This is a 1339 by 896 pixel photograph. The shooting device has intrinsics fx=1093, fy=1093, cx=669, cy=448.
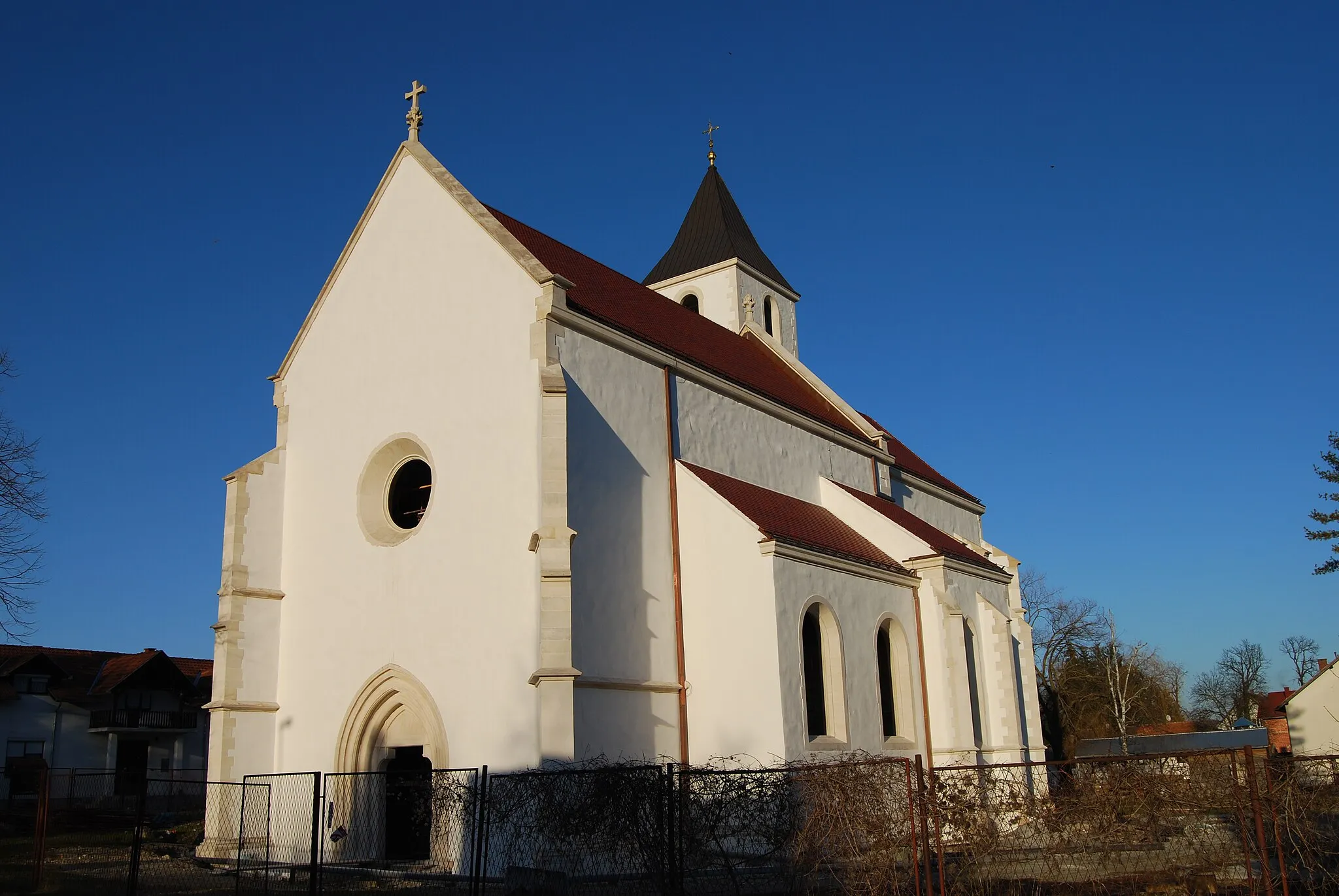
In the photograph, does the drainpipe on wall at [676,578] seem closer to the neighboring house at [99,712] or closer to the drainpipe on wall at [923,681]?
the drainpipe on wall at [923,681]

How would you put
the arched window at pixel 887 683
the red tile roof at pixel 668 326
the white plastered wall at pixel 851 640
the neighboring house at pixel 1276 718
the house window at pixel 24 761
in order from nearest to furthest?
A: the white plastered wall at pixel 851 640
the red tile roof at pixel 668 326
the arched window at pixel 887 683
the house window at pixel 24 761
the neighboring house at pixel 1276 718

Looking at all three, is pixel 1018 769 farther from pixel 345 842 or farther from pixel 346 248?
pixel 346 248

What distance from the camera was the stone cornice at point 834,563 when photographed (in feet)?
58.4

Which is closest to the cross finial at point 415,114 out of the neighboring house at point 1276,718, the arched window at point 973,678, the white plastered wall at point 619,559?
the white plastered wall at point 619,559

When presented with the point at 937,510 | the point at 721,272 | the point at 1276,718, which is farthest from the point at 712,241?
the point at 1276,718

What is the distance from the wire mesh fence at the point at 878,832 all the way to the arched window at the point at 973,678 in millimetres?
10388

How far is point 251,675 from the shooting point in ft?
62.1

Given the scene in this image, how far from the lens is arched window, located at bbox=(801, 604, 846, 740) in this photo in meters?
18.7

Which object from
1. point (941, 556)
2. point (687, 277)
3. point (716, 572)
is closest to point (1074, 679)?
point (687, 277)

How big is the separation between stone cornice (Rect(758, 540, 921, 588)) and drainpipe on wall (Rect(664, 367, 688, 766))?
1681 millimetres

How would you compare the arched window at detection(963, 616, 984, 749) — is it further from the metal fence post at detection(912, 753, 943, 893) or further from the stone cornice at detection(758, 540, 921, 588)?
the metal fence post at detection(912, 753, 943, 893)

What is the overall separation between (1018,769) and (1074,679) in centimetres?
3582

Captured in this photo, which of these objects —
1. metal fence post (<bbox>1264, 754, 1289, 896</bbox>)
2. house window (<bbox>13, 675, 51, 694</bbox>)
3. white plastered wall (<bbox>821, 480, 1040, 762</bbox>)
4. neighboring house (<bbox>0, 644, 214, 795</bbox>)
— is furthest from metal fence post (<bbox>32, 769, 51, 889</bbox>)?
house window (<bbox>13, 675, 51, 694</bbox>)

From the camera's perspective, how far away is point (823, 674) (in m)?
19.1
